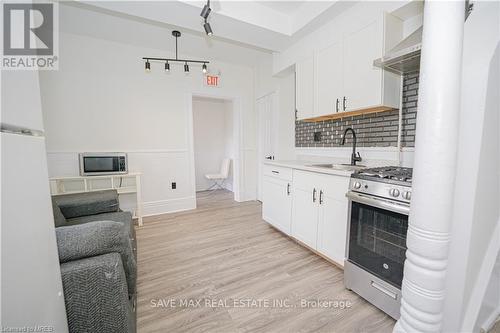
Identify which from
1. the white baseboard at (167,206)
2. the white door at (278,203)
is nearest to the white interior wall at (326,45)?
the white door at (278,203)

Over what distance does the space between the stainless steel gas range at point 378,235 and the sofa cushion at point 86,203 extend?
2157mm

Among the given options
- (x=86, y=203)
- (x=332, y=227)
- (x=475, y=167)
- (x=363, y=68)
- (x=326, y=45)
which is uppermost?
(x=326, y=45)

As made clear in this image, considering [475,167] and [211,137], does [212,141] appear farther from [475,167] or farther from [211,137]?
[475,167]

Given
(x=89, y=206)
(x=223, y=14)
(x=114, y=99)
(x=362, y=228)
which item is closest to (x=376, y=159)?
(x=362, y=228)

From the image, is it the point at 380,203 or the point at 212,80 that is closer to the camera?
the point at 380,203

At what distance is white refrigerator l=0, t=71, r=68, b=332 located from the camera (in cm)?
55

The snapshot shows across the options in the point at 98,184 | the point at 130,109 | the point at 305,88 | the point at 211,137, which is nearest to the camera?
the point at 305,88

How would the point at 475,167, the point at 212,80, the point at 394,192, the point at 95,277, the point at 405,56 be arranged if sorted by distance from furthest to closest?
the point at 212,80 → the point at 405,56 → the point at 394,192 → the point at 475,167 → the point at 95,277

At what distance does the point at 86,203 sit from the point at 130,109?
1934 millimetres

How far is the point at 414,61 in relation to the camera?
161 cm

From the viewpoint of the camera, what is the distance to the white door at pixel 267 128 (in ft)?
12.9

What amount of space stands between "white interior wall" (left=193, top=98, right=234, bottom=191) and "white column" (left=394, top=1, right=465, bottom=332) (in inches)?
187

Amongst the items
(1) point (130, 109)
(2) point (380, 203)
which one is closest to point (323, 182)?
(2) point (380, 203)

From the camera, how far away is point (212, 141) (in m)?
5.62
